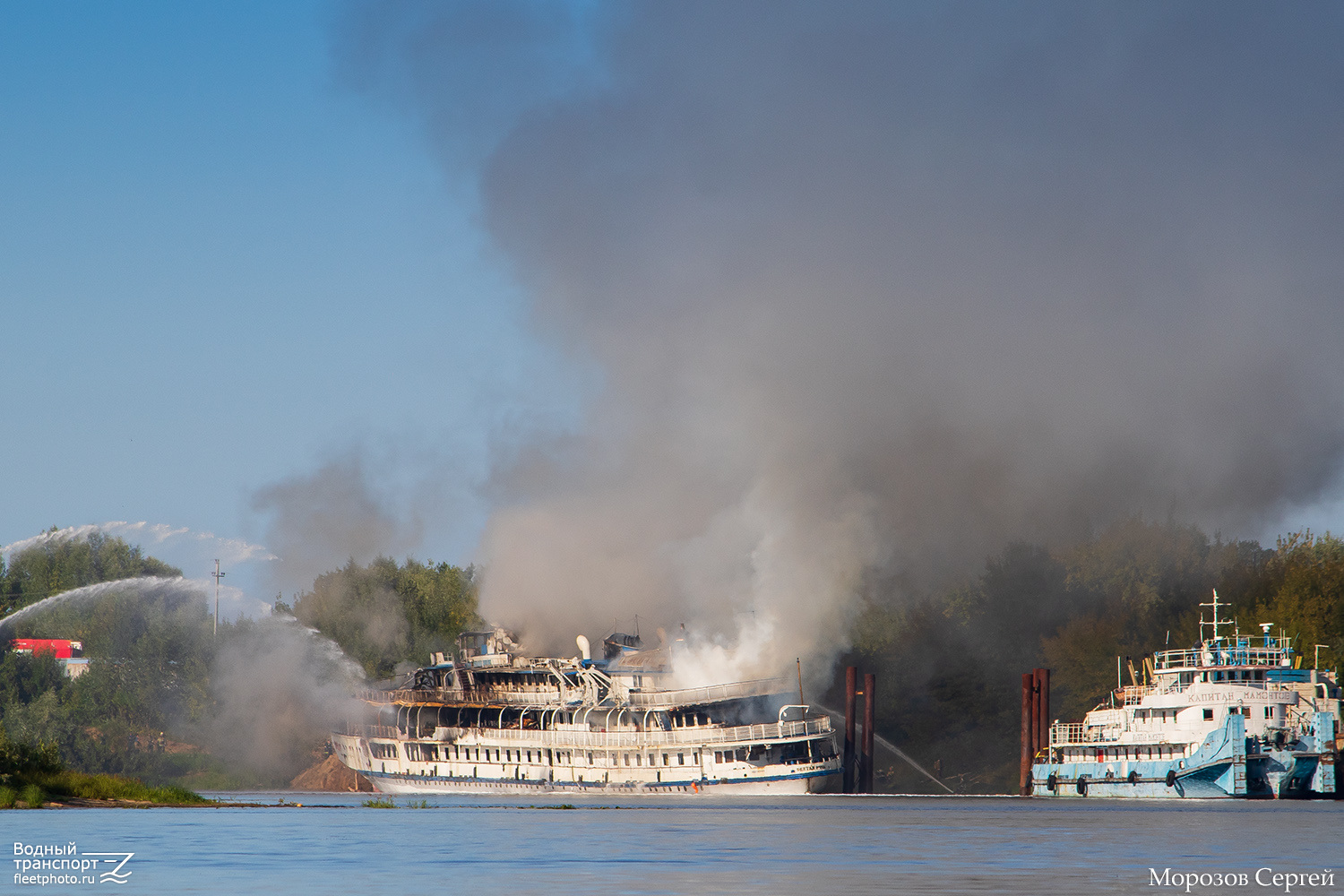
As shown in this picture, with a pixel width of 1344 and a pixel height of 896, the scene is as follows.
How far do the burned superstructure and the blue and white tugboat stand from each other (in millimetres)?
17055

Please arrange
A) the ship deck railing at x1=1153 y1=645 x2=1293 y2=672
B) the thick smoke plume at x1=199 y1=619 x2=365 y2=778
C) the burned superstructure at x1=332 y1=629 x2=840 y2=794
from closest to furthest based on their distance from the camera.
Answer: the ship deck railing at x1=1153 y1=645 x2=1293 y2=672 < the burned superstructure at x1=332 y1=629 x2=840 y2=794 < the thick smoke plume at x1=199 y1=619 x2=365 y2=778

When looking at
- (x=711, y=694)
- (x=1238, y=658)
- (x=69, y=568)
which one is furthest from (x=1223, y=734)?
(x=69, y=568)

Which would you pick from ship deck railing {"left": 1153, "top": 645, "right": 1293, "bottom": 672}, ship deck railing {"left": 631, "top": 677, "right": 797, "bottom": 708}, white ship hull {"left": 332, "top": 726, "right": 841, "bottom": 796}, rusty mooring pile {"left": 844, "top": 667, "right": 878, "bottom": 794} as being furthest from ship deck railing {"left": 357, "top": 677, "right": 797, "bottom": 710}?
ship deck railing {"left": 1153, "top": 645, "right": 1293, "bottom": 672}

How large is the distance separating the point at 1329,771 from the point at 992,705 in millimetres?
31545

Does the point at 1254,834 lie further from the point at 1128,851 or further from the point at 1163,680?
the point at 1163,680

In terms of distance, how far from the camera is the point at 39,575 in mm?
160125

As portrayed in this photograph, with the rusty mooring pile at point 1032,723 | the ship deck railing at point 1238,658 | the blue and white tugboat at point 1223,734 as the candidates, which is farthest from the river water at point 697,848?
the rusty mooring pile at point 1032,723

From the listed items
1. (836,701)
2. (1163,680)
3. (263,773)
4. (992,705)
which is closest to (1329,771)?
(1163,680)

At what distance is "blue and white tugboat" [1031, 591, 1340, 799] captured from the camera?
83250 mm

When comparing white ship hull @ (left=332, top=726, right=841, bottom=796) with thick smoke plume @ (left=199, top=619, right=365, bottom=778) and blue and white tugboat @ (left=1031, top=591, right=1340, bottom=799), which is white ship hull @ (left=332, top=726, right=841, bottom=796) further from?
blue and white tugboat @ (left=1031, top=591, right=1340, bottom=799)

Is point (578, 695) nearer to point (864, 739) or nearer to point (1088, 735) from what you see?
point (864, 739)

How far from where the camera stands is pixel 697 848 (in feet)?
160

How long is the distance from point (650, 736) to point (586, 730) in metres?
4.97

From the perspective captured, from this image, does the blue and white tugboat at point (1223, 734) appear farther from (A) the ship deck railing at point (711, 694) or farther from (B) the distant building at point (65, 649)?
(B) the distant building at point (65, 649)
